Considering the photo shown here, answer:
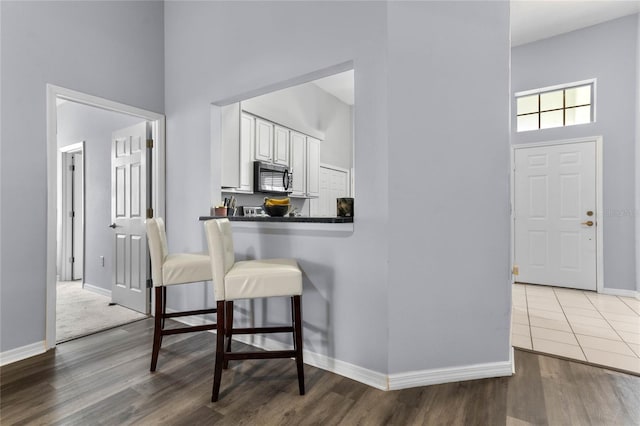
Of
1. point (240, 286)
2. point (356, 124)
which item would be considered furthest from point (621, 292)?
point (240, 286)

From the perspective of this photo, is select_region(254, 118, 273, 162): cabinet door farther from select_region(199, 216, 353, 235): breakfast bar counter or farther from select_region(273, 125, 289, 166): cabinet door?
select_region(199, 216, 353, 235): breakfast bar counter

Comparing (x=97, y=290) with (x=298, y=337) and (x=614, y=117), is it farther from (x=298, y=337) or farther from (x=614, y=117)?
(x=614, y=117)

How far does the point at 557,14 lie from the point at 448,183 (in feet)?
12.0

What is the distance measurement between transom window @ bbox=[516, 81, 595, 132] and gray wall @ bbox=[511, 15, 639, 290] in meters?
0.16

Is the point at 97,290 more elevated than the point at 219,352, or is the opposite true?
the point at 219,352

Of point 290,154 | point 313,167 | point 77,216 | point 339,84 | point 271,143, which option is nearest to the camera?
point 271,143

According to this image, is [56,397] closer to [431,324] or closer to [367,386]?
[367,386]

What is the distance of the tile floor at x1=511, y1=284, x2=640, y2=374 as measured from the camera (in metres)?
2.34

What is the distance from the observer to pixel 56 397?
181cm

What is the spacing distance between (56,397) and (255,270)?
4.43ft

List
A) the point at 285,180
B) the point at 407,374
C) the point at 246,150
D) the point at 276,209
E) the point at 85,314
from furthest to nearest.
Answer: the point at 285,180 → the point at 246,150 → the point at 85,314 → the point at 276,209 → the point at 407,374

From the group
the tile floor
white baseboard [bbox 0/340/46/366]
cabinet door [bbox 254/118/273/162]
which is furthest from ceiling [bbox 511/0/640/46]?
white baseboard [bbox 0/340/46/366]

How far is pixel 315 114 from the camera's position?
17.8 feet

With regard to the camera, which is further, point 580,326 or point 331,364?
point 580,326
